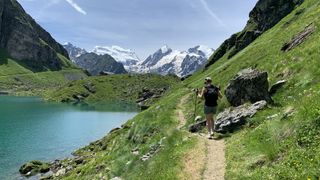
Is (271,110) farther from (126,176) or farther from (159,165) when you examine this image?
(126,176)

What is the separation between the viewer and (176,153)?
27.8 meters

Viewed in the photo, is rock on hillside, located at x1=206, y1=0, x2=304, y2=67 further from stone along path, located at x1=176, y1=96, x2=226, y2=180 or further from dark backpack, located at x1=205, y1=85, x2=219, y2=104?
stone along path, located at x1=176, y1=96, x2=226, y2=180

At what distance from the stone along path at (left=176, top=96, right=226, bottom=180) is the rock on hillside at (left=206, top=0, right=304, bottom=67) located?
115122 millimetres

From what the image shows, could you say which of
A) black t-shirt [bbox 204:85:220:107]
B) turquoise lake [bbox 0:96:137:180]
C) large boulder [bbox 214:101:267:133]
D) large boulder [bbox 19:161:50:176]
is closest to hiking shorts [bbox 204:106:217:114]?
black t-shirt [bbox 204:85:220:107]

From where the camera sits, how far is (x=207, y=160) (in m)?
25.1

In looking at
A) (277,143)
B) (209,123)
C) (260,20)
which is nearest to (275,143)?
(277,143)

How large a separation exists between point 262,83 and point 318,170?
20.2 metres

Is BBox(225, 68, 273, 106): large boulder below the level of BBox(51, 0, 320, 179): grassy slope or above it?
above

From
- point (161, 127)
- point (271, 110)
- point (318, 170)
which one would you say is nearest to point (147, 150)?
point (271, 110)

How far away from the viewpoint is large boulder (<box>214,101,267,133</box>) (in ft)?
104

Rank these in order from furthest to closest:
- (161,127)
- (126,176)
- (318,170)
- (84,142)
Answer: (84,142), (161,127), (126,176), (318,170)

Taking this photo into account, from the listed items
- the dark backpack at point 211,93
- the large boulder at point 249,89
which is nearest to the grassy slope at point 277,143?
the large boulder at point 249,89

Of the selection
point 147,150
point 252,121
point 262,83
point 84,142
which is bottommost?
point 84,142

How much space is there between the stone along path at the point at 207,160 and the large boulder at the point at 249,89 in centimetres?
719
